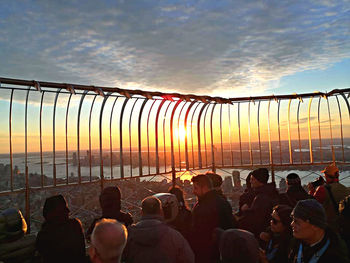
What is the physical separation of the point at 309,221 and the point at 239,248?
0.63 metres

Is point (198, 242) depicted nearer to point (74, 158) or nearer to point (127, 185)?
point (127, 185)

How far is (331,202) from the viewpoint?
3.65 meters

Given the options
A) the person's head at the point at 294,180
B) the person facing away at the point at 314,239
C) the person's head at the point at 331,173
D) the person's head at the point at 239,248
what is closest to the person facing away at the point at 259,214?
the person's head at the point at 294,180

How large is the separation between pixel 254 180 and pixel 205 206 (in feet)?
3.99

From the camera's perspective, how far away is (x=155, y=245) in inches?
92.9

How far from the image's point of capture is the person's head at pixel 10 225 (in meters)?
2.86

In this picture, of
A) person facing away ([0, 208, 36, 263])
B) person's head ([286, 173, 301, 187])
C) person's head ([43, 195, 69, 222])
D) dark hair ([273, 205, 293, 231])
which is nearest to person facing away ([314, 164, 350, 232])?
person's head ([286, 173, 301, 187])

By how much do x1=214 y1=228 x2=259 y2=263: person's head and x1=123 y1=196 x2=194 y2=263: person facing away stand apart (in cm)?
37

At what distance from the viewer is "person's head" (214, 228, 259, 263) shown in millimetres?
2199

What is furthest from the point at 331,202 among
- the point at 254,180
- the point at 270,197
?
the point at 254,180

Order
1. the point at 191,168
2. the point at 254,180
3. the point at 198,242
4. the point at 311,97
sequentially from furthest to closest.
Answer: the point at 311,97, the point at 191,168, the point at 254,180, the point at 198,242

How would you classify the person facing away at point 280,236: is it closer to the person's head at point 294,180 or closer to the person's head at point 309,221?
the person's head at point 309,221

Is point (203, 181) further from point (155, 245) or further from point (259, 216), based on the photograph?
point (155, 245)

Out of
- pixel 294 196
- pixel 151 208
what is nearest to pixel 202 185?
pixel 151 208
